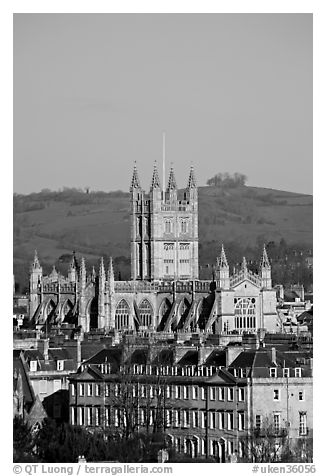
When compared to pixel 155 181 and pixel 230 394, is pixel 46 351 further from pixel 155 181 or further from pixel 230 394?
pixel 155 181

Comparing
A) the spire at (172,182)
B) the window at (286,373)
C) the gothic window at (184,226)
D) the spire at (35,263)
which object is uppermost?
the spire at (172,182)

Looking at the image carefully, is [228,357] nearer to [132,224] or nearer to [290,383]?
[290,383]

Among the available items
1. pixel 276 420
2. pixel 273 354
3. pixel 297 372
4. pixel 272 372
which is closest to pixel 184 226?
pixel 273 354

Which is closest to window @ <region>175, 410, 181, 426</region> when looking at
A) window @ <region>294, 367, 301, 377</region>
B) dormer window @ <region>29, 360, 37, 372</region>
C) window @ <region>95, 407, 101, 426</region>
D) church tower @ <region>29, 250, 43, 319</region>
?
window @ <region>95, 407, 101, 426</region>

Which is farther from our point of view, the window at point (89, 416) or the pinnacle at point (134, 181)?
the pinnacle at point (134, 181)

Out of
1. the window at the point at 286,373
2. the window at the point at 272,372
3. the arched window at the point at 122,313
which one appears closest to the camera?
the window at the point at 286,373

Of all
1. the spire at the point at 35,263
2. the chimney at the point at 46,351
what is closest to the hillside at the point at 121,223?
the spire at the point at 35,263

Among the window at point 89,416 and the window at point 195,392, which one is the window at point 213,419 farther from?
the window at point 89,416

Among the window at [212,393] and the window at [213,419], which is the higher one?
the window at [212,393]
